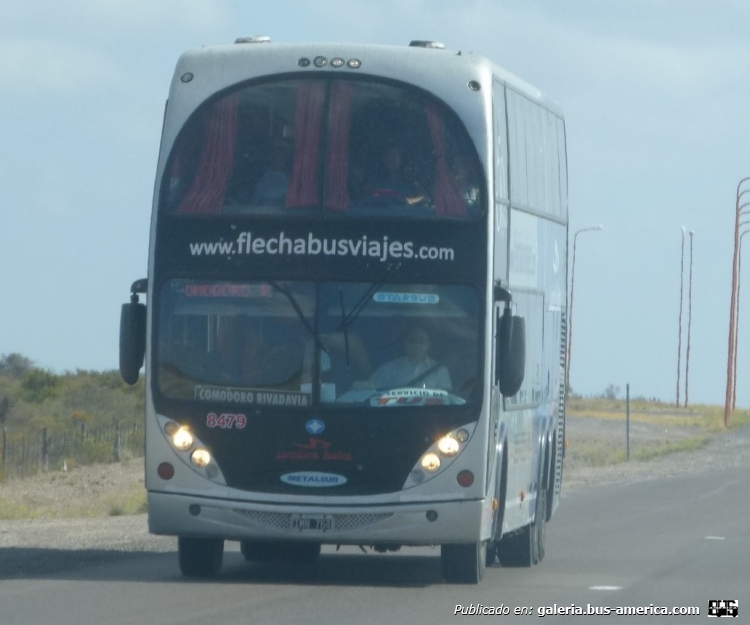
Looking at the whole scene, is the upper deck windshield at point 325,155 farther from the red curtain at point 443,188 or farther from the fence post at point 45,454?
the fence post at point 45,454

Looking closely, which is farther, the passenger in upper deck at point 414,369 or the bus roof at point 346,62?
the bus roof at point 346,62

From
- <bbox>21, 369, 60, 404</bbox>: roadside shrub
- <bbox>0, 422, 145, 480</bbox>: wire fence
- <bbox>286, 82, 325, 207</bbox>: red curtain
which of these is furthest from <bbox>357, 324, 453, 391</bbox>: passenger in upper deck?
<bbox>21, 369, 60, 404</bbox>: roadside shrub

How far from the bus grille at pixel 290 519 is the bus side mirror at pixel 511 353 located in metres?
1.37

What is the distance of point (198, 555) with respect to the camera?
41.2ft

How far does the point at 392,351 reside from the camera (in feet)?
38.2

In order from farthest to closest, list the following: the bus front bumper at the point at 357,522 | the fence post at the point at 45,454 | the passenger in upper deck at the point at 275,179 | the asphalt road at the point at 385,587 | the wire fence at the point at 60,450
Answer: the fence post at the point at 45,454, the wire fence at the point at 60,450, the passenger in upper deck at the point at 275,179, the bus front bumper at the point at 357,522, the asphalt road at the point at 385,587

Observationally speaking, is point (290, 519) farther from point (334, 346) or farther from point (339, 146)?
point (339, 146)

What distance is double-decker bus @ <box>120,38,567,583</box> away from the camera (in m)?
11.6

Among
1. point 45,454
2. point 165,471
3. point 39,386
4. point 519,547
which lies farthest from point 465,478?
point 39,386

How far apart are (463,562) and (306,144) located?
3.61 meters

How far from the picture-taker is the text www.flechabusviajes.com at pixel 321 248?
1171cm

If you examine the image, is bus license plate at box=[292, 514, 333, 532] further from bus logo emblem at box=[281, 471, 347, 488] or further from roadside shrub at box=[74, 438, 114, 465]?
roadside shrub at box=[74, 438, 114, 465]

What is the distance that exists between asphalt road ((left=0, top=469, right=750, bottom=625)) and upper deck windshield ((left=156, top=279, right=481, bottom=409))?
1533 mm

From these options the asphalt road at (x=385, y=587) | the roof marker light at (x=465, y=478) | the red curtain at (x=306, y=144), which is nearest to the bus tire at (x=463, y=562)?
the asphalt road at (x=385, y=587)
